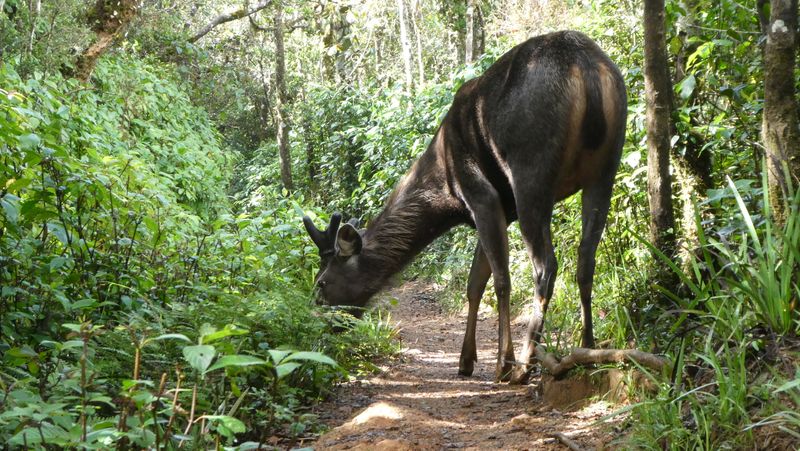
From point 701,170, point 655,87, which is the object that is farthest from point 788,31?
point 701,170

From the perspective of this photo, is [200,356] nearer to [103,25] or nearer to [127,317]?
[127,317]

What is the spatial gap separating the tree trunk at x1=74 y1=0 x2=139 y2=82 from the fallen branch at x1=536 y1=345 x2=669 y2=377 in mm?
8773

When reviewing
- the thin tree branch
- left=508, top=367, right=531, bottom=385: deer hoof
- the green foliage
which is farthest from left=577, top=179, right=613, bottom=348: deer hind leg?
the thin tree branch

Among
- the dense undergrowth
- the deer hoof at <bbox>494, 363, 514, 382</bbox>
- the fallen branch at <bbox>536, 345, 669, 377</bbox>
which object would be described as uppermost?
the dense undergrowth

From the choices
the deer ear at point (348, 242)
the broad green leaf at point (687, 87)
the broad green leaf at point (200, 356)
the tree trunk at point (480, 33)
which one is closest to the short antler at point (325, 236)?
the deer ear at point (348, 242)

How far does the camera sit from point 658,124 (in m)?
5.14

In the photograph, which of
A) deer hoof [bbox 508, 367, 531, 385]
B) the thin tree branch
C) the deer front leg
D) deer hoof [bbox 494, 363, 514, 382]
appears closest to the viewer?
deer hoof [bbox 508, 367, 531, 385]

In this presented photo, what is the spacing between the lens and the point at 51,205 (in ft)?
15.9

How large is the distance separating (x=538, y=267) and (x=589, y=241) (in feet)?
1.46

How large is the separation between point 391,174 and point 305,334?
361 inches

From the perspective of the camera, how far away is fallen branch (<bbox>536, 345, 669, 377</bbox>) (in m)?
3.87

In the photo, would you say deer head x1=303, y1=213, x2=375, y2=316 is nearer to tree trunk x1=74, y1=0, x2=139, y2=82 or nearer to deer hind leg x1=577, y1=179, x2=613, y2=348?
deer hind leg x1=577, y1=179, x2=613, y2=348

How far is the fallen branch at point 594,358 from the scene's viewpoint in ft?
12.7

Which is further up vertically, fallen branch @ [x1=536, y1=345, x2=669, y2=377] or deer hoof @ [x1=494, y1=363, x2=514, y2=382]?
fallen branch @ [x1=536, y1=345, x2=669, y2=377]
